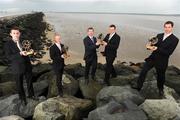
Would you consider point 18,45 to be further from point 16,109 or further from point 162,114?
point 162,114

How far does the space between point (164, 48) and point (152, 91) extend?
1516 mm

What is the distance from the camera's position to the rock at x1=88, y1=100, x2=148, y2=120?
971cm

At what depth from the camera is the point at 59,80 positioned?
11547 millimetres

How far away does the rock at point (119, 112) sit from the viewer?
9711 millimetres

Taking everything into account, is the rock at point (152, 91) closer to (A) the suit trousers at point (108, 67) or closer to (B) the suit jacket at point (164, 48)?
(B) the suit jacket at point (164, 48)

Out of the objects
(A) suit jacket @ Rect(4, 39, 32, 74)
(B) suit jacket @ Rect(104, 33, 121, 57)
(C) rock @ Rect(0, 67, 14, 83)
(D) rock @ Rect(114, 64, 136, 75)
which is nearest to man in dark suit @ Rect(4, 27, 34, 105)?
(A) suit jacket @ Rect(4, 39, 32, 74)

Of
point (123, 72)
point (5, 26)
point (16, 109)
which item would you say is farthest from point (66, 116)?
point (5, 26)

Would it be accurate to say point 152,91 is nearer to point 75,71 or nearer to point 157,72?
point 157,72

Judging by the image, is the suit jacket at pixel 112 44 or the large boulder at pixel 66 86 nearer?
the large boulder at pixel 66 86

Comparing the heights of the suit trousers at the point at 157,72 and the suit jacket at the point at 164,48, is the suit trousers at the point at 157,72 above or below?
below

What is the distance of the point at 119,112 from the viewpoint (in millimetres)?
9938

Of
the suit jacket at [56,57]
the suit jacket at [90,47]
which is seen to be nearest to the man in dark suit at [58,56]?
the suit jacket at [56,57]

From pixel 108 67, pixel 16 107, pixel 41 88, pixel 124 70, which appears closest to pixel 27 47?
pixel 16 107

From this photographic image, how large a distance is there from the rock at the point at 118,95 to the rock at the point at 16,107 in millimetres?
1750
